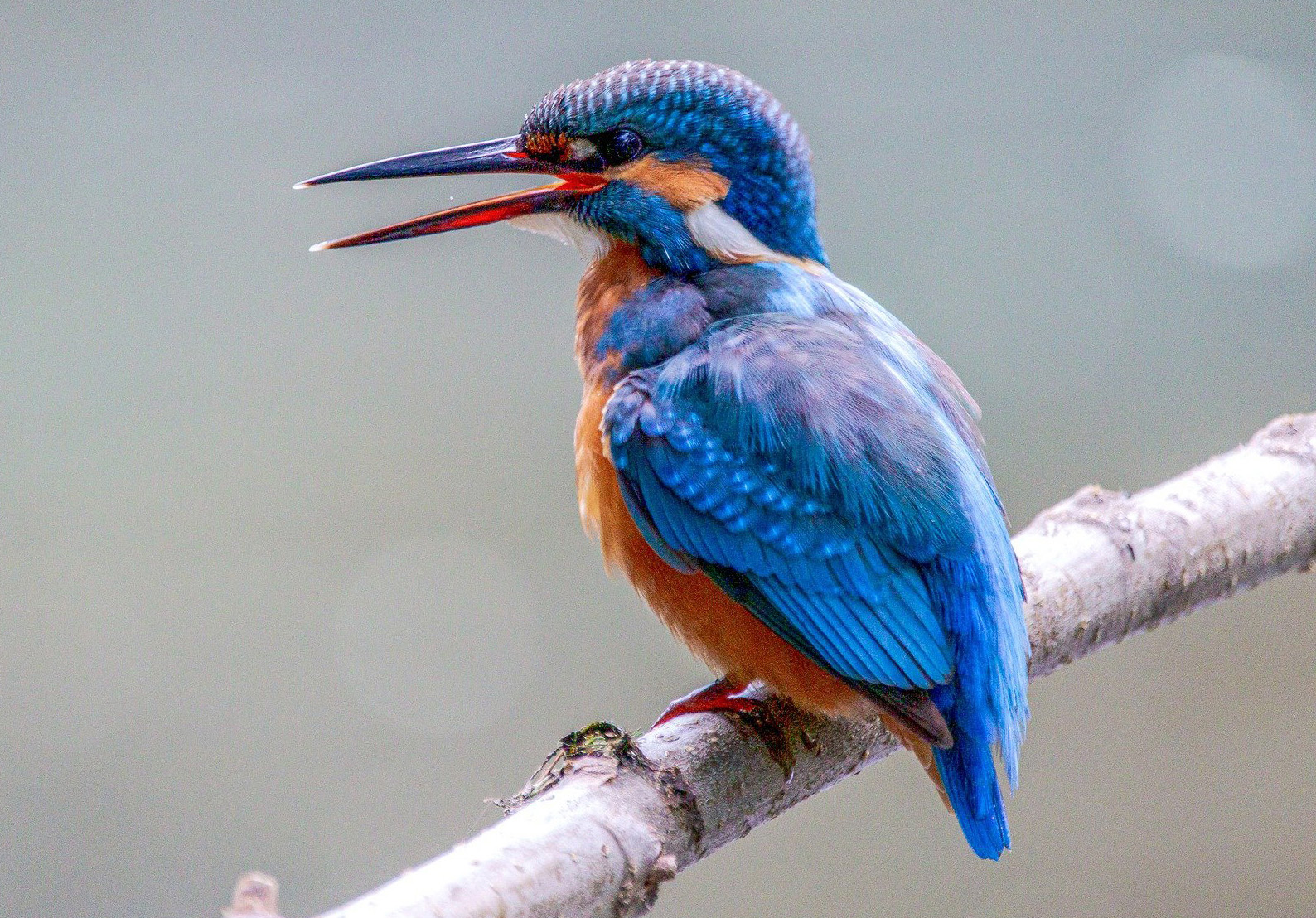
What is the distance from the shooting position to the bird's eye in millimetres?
1416

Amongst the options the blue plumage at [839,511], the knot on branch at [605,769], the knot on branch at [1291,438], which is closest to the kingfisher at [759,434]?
the blue plumage at [839,511]

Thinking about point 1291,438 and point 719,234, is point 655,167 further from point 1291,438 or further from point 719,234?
point 1291,438

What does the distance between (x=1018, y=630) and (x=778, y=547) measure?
25 cm

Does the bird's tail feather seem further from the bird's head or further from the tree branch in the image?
the bird's head

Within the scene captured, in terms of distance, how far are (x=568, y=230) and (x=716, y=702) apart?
0.56 meters

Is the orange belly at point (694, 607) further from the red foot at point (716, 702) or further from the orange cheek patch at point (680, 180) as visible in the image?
the orange cheek patch at point (680, 180)

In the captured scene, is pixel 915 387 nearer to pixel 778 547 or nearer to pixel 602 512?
pixel 778 547

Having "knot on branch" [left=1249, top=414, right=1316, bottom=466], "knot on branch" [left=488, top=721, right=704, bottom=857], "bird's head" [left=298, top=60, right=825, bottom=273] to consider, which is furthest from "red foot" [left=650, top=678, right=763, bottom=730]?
"knot on branch" [left=1249, top=414, right=1316, bottom=466]

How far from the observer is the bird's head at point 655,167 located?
1401 millimetres

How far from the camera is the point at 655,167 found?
1.42 meters

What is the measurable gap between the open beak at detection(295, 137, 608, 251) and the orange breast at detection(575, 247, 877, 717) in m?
0.10

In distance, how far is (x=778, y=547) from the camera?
48.6 inches

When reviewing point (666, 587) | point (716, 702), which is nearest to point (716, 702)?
point (716, 702)

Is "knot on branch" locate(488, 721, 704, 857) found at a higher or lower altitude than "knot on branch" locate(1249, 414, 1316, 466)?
higher
